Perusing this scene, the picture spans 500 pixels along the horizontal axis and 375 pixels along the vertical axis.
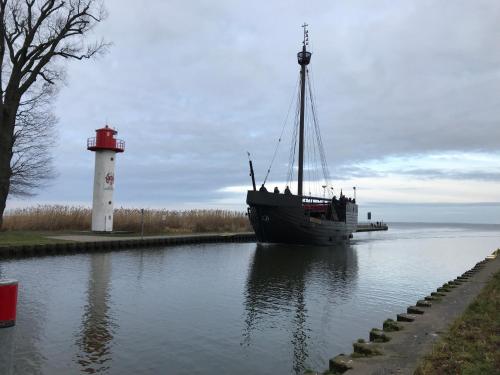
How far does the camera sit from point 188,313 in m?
10.8

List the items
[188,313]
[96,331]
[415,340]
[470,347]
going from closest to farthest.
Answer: [470,347] → [415,340] → [96,331] → [188,313]

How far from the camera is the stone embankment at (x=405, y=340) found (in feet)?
18.0

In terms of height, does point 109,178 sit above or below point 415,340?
above

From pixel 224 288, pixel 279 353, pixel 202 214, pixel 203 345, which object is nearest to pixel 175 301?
pixel 224 288

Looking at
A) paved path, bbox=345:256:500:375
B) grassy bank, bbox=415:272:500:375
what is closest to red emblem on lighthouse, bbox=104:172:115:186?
paved path, bbox=345:256:500:375

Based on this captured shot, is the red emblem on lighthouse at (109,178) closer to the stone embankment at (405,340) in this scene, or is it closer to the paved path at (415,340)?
the stone embankment at (405,340)

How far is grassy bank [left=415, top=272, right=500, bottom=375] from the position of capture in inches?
197

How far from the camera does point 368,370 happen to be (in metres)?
5.33

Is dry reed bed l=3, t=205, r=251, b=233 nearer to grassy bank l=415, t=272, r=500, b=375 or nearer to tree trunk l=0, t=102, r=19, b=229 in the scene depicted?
tree trunk l=0, t=102, r=19, b=229

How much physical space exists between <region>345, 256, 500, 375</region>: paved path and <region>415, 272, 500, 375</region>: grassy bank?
0.19 m

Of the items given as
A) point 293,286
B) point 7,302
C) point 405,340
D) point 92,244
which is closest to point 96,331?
point 405,340

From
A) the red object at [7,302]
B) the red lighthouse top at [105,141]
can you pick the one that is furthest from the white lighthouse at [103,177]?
the red object at [7,302]

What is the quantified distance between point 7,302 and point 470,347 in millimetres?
5372

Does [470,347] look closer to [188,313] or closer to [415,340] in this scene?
[415,340]
